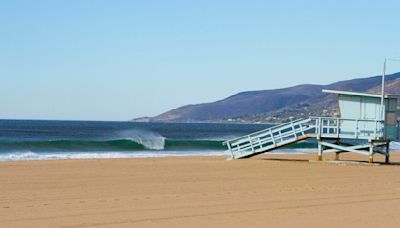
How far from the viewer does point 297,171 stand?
23.0m

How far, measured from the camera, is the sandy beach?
11.2 metres

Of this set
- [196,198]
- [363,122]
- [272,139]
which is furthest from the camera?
[272,139]

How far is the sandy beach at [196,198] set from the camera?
11250 millimetres

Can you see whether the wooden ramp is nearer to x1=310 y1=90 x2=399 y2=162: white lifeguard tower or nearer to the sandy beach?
x1=310 y1=90 x2=399 y2=162: white lifeguard tower

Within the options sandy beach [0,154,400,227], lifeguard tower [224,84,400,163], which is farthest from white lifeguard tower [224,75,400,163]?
sandy beach [0,154,400,227]

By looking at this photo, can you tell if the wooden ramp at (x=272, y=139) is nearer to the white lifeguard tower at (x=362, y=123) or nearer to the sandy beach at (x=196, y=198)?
the white lifeguard tower at (x=362, y=123)

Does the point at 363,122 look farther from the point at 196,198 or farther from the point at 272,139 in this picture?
the point at 196,198

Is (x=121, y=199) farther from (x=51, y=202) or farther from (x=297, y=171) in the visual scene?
(x=297, y=171)

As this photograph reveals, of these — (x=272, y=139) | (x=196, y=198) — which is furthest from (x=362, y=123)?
(x=196, y=198)

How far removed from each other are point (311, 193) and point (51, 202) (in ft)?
19.7

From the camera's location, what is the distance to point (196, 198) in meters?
14.3

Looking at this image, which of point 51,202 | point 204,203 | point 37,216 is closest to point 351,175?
point 204,203

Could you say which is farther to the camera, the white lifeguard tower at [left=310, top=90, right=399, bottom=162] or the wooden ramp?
the wooden ramp

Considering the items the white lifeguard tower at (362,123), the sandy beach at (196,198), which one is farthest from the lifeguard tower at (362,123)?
the sandy beach at (196,198)
